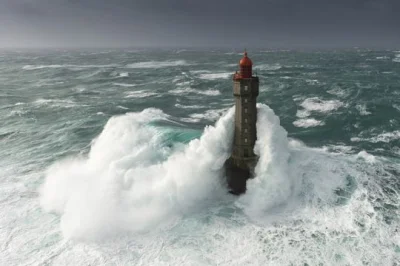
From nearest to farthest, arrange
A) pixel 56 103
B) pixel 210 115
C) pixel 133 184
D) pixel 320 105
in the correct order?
pixel 133 184 → pixel 210 115 → pixel 320 105 → pixel 56 103

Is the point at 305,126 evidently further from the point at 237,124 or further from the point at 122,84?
the point at 122,84

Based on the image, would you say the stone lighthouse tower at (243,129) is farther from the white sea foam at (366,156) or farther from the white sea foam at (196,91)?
the white sea foam at (196,91)

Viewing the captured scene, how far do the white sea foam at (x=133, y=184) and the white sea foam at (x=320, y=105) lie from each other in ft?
78.8

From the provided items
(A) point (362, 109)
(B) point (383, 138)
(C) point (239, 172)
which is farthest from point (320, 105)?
(C) point (239, 172)

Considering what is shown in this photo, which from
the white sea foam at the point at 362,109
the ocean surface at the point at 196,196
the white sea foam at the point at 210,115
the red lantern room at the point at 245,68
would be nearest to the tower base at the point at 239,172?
the ocean surface at the point at 196,196

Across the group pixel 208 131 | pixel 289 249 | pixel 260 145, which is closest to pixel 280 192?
pixel 260 145

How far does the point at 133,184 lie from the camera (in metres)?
24.2

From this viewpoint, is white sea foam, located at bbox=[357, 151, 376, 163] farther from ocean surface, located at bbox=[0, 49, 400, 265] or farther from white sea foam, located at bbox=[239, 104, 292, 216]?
white sea foam, located at bbox=[239, 104, 292, 216]

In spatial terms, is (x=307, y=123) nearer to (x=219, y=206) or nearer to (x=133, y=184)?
(x=219, y=206)

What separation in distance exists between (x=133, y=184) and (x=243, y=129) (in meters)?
8.67

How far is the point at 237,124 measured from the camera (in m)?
24.2

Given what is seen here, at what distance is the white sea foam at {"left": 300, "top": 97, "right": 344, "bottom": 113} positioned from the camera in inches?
1778

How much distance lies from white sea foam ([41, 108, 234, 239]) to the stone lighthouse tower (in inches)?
33.7

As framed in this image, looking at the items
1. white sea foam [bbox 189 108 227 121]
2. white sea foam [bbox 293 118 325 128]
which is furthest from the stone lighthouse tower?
white sea foam [bbox 189 108 227 121]
